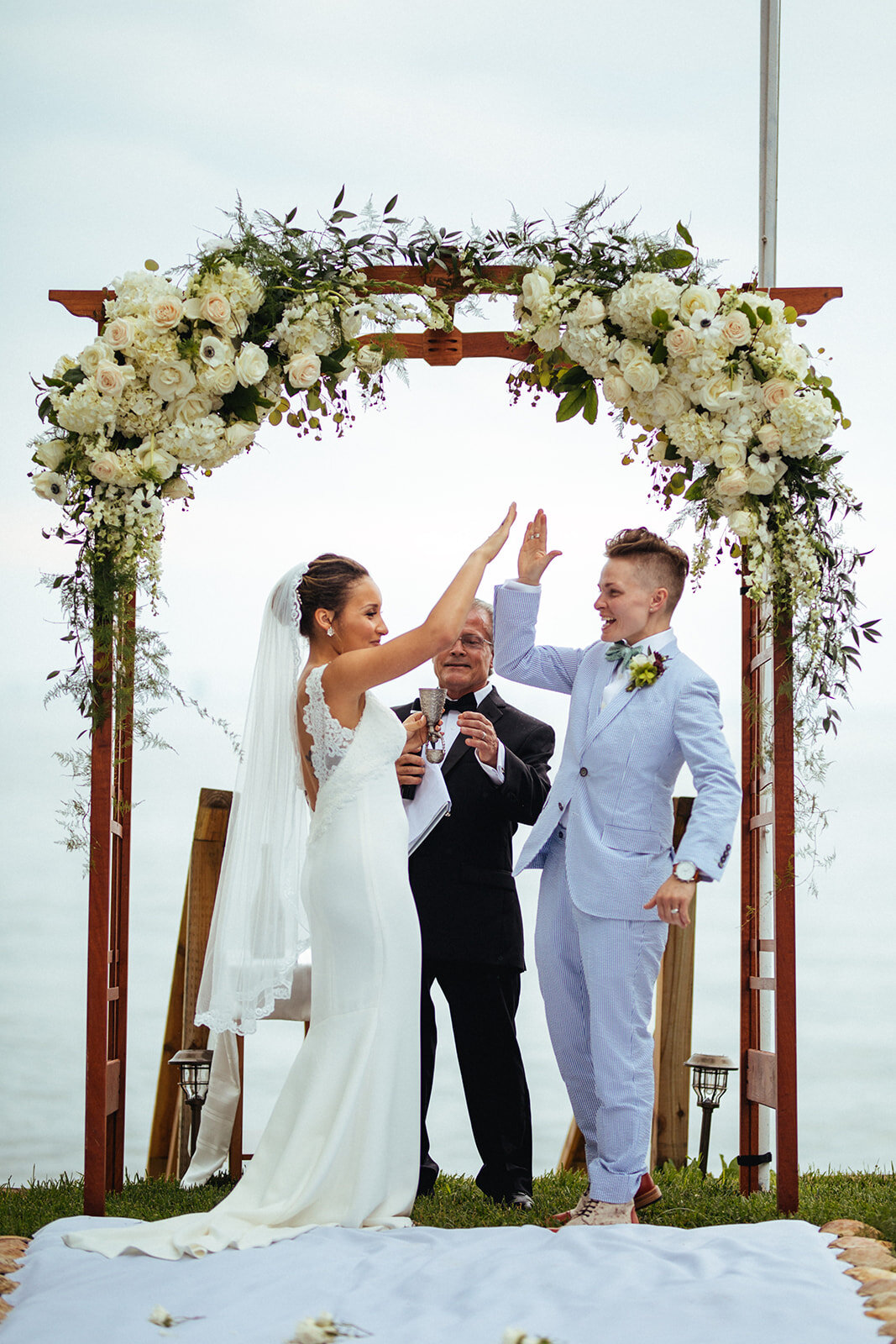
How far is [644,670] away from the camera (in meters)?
4.57

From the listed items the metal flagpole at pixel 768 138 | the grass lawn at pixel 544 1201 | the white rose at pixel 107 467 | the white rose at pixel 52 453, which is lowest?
the grass lawn at pixel 544 1201

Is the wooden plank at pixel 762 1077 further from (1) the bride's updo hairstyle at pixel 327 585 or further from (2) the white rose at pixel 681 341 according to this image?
(2) the white rose at pixel 681 341

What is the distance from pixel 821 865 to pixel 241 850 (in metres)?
2.14

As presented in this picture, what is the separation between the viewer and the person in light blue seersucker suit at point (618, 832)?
431 centimetres

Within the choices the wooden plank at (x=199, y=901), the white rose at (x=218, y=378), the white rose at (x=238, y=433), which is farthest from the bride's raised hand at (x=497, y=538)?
the wooden plank at (x=199, y=901)

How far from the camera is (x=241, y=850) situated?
15.0 feet

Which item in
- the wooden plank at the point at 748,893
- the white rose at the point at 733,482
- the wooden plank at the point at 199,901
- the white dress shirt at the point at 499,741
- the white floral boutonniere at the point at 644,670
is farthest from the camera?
the wooden plank at the point at 199,901

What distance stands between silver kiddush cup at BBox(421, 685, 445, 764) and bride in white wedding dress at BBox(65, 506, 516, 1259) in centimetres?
37

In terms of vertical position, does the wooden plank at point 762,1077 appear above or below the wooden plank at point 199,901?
below

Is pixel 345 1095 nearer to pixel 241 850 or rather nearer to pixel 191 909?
pixel 241 850

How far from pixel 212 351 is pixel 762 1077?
11.5 ft

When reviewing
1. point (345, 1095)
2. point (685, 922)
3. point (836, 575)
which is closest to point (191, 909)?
point (345, 1095)

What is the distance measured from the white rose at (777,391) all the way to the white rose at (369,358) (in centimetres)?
147

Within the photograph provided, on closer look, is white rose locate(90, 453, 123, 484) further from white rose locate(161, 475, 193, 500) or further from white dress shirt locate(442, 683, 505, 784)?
white dress shirt locate(442, 683, 505, 784)
